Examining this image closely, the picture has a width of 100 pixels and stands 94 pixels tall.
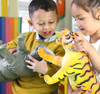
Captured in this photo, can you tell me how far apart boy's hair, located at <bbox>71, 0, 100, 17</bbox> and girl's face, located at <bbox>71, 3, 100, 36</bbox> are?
1 cm

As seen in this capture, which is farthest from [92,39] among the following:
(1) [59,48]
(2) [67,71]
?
(2) [67,71]

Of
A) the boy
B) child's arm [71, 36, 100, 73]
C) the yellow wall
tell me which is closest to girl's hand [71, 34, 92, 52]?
child's arm [71, 36, 100, 73]

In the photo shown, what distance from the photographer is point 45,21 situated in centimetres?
83

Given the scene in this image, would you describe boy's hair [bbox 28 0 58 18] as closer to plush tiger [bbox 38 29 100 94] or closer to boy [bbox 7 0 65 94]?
boy [bbox 7 0 65 94]

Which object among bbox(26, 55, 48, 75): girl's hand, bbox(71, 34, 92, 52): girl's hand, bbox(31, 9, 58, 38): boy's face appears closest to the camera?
bbox(71, 34, 92, 52): girl's hand

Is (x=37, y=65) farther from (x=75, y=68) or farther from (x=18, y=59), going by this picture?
(x=75, y=68)

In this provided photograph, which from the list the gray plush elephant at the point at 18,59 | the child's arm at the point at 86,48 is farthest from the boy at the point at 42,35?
the child's arm at the point at 86,48

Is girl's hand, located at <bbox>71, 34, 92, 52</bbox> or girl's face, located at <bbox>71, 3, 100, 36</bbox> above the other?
girl's face, located at <bbox>71, 3, 100, 36</bbox>

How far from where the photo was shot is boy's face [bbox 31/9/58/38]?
0.83 meters

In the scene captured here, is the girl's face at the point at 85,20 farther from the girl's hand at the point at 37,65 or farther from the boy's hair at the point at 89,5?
the girl's hand at the point at 37,65

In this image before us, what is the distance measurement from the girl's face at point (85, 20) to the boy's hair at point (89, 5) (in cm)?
1

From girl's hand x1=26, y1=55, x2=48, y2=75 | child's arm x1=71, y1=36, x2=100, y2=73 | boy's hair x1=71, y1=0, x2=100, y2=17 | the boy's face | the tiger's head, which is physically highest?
boy's hair x1=71, y1=0, x2=100, y2=17

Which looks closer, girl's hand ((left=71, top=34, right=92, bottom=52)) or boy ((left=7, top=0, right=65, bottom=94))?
girl's hand ((left=71, top=34, right=92, bottom=52))

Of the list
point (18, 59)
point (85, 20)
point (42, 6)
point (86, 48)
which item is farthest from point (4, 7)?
point (86, 48)
